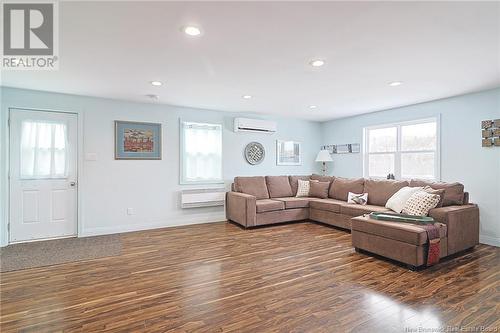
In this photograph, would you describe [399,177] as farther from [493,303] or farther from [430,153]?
[493,303]

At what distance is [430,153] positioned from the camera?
4.59 meters

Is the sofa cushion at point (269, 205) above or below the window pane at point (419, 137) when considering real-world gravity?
below

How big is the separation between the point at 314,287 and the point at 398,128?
3960 mm

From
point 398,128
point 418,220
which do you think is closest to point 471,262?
point 418,220

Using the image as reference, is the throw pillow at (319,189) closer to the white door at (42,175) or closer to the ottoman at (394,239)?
the ottoman at (394,239)

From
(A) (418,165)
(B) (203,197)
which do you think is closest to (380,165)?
(A) (418,165)

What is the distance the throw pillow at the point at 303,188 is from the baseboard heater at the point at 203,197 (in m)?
1.67

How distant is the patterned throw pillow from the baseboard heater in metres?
3.24

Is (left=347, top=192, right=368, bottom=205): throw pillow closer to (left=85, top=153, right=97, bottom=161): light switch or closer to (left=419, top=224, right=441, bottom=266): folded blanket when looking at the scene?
(left=419, top=224, right=441, bottom=266): folded blanket

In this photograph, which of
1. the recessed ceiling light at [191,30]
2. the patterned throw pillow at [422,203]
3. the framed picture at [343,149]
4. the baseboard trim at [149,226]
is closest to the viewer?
the recessed ceiling light at [191,30]

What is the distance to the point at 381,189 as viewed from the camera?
4598mm

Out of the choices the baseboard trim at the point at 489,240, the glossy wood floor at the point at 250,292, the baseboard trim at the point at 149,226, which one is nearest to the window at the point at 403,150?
the baseboard trim at the point at 489,240

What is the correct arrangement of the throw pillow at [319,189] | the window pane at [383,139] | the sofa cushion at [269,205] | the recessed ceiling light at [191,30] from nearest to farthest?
the recessed ceiling light at [191,30]
the sofa cushion at [269,205]
the window pane at [383,139]
the throw pillow at [319,189]

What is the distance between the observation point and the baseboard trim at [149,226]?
4.29 meters
